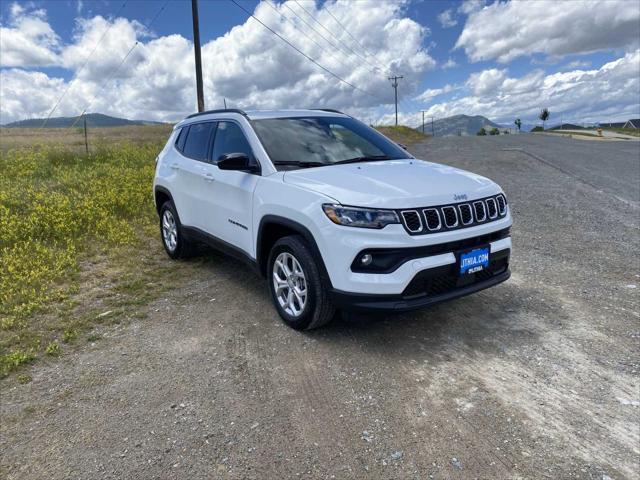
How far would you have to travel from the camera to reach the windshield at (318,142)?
4.21 m

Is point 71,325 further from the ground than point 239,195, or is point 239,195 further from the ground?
point 239,195

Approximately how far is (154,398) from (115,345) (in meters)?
1.04

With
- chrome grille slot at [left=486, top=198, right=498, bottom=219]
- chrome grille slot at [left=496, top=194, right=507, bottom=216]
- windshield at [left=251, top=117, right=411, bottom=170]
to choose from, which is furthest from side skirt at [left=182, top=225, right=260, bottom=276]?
chrome grille slot at [left=496, top=194, right=507, bottom=216]

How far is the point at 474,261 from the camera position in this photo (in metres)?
3.55

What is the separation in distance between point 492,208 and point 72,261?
4944 mm

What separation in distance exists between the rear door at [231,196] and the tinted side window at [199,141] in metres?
0.19

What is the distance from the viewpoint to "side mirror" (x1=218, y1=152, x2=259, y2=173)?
407 centimetres

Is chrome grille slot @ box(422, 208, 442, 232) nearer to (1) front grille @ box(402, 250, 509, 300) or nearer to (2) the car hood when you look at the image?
(2) the car hood

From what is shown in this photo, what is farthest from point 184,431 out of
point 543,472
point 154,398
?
point 543,472

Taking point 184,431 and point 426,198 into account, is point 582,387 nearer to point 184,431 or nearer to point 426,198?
point 426,198

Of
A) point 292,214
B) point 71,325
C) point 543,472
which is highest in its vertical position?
point 292,214

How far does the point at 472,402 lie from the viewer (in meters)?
2.95

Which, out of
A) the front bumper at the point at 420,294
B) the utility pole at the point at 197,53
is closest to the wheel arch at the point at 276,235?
the front bumper at the point at 420,294

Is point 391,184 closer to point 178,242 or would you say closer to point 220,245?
point 220,245
